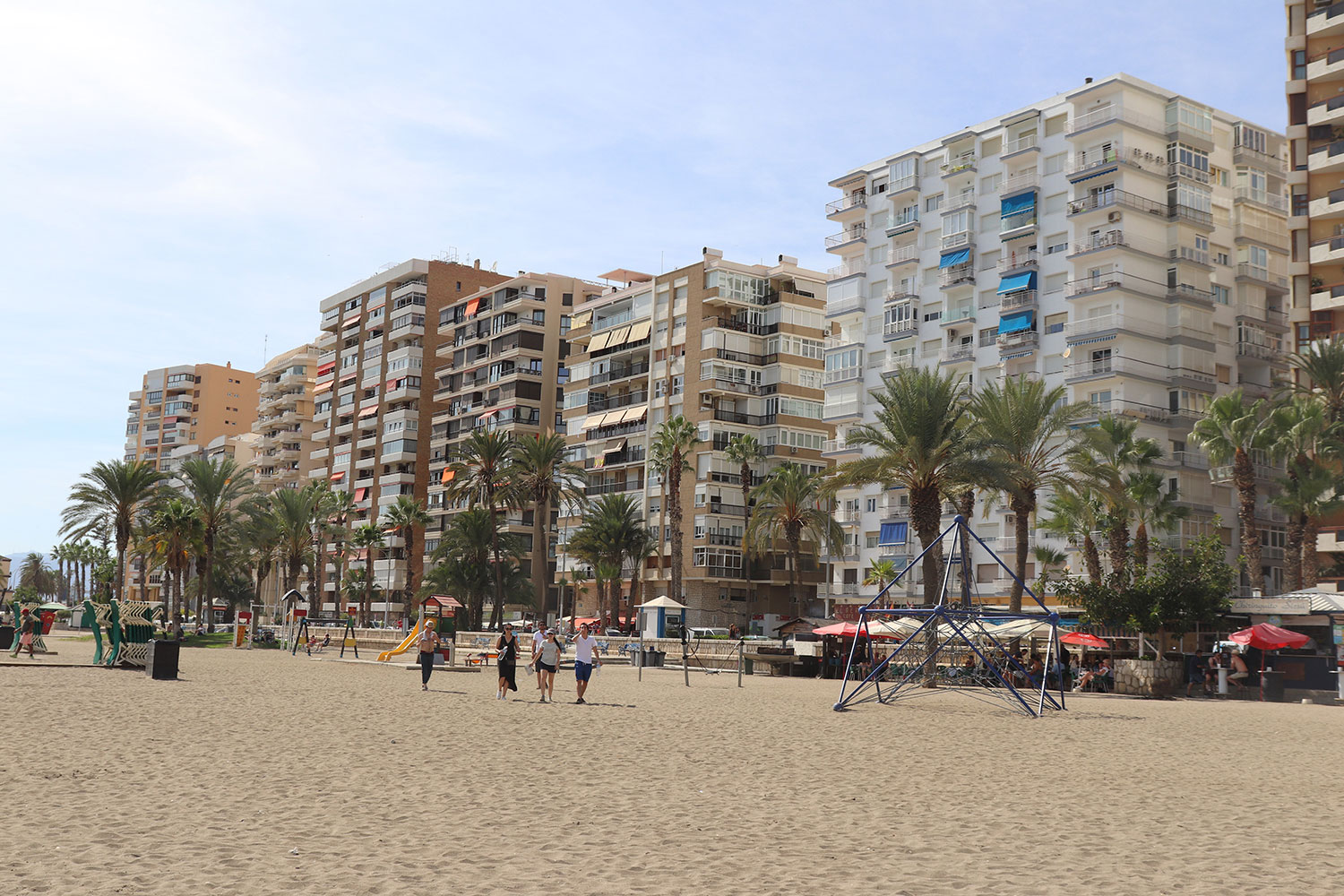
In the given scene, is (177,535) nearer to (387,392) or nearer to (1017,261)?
(387,392)

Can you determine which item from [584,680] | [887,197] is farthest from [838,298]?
[584,680]

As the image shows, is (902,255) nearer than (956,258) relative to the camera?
No

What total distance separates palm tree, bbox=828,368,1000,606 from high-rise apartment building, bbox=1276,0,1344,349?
28986mm

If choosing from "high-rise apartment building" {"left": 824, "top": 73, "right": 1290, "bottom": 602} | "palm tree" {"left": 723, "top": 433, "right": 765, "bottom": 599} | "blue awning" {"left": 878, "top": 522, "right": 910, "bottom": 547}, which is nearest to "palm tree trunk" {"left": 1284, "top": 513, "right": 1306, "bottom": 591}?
"high-rise apartment building" {"left": 824, "top": 73, "right": 1290, "bottom": 602}

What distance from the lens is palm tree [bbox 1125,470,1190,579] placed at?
54.5 metres

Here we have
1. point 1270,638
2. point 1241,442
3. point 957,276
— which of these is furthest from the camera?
point 957,276

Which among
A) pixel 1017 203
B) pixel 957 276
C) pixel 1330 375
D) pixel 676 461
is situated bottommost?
pixel 676 461

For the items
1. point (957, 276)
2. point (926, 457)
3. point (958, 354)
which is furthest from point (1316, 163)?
point (926, 457)

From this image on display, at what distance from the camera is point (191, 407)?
185875 mm

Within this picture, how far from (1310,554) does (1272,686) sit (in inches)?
702

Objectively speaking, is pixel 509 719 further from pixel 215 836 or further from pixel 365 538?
pixel 365 538

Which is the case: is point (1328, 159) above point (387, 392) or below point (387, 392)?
above

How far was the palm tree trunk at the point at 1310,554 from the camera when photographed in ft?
173

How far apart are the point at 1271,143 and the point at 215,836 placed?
7719 centimetres
